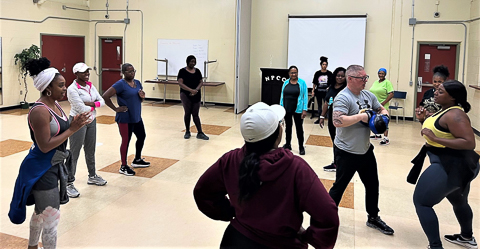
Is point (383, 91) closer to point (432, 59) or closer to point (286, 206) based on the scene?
point (432, 59)

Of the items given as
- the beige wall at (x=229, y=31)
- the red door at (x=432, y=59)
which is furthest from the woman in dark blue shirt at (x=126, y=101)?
the red door at (x=432, y=59)

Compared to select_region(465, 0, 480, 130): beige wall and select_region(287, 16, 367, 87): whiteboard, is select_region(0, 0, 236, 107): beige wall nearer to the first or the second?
select_region(287, 16, 367, 87): whiteboard

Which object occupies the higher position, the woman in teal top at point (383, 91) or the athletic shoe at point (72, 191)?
the woman in teal top at point (383, 91)

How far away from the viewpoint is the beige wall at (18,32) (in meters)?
9.98

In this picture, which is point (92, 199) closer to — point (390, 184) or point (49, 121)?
point (49, 121)

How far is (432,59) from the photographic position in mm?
10109

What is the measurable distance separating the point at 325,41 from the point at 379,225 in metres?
7.70

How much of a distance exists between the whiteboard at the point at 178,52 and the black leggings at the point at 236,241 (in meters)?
10.4

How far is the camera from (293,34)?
428 inches

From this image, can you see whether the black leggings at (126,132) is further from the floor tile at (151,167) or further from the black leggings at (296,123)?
the black leggings at (296,123)

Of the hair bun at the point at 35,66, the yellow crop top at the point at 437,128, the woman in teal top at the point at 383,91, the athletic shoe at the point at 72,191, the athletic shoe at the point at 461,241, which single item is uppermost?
the hair bun at the point at 35,66

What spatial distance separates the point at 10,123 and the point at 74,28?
Result: 4.76 m

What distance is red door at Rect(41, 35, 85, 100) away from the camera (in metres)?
11.5

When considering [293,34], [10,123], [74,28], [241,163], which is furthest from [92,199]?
[74,28]
